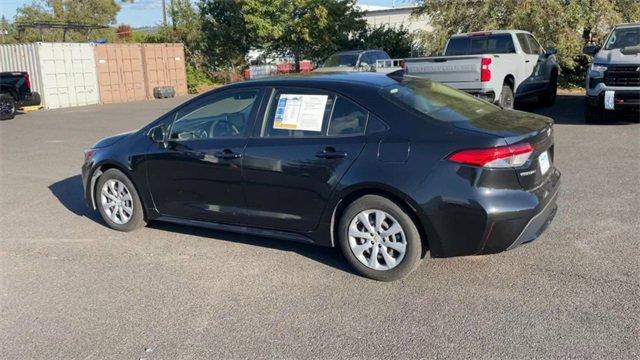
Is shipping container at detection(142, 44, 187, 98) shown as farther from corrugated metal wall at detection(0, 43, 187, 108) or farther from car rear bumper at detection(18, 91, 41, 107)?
car rear bumper at detection(18, 91, 41, 107)

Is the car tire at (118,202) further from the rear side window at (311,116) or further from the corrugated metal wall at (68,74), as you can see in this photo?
the corrugated metal wall at (68,74)

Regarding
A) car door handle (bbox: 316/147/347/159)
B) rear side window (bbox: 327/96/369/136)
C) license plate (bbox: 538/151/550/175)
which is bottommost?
license plate (bbox: 538/151/550/175)

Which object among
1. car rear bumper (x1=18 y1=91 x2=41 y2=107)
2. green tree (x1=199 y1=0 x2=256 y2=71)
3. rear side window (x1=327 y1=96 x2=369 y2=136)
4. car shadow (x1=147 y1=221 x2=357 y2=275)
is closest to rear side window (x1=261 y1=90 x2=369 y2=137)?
rear side window (x1=327 y1=96 x2=369 y2=136)

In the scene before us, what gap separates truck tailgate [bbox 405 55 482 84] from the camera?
10.9m

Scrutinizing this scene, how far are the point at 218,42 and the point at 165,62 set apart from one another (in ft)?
19.5

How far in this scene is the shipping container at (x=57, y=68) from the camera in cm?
2345

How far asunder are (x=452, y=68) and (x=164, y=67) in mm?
21017

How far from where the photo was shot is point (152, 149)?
5617mm

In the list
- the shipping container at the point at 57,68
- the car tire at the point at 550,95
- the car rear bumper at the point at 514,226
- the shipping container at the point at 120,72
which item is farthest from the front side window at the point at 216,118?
the shipping container at the point at 120,72

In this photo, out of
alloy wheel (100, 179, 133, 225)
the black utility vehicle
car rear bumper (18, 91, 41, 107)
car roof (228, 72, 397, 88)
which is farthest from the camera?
car rear bumper (18, 91, 41, 107)

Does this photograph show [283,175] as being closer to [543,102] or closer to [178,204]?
[178,204]

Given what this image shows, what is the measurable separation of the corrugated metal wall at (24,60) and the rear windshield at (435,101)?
72.6 feet

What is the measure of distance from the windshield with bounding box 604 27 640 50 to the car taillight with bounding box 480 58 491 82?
2561 mm

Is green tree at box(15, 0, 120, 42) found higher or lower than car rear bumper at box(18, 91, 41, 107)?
higher
